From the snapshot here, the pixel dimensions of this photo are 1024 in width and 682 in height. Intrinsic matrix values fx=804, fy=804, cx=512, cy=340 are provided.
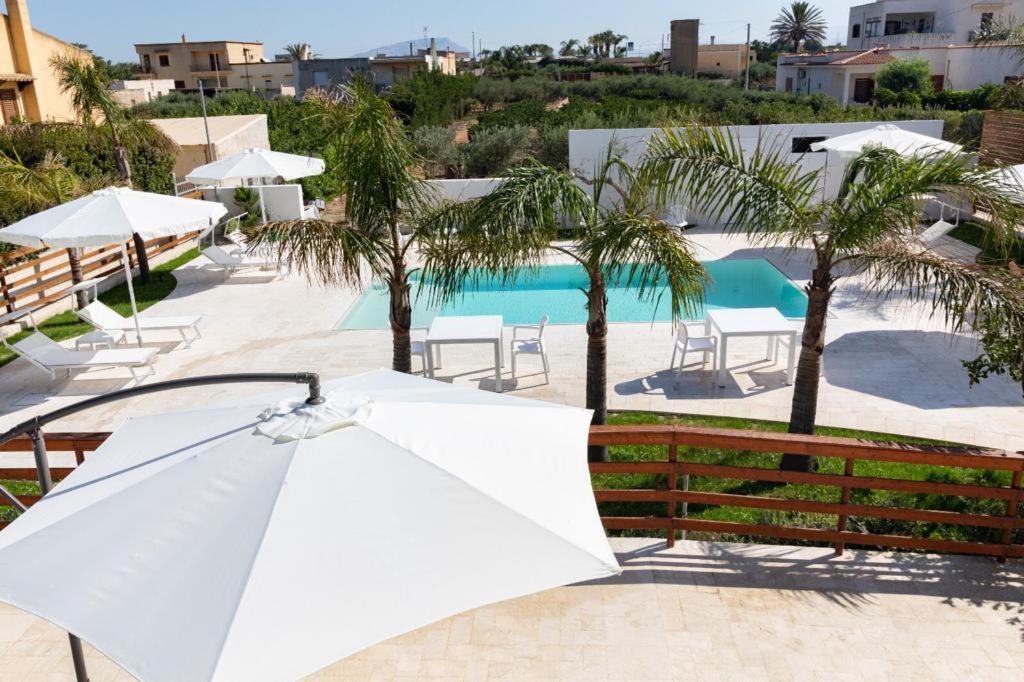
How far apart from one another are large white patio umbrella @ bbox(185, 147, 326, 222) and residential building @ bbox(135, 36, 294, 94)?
2684 inches

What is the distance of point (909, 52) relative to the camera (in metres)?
49.0

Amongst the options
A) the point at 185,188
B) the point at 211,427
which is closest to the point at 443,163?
the point at 185,188

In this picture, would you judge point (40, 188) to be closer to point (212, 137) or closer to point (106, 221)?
point (106, 221)

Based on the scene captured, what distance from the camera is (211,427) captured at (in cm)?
358

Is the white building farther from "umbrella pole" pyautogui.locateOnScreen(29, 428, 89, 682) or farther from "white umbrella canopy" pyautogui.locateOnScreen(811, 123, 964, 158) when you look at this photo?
"umbrella pole" pyautogui.locateOnScreen(29, 428, 89, 682)

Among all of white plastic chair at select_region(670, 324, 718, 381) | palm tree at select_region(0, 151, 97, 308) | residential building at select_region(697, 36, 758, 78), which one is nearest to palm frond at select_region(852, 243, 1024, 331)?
white plastic chair at select_region(670, 324, 718, 381)

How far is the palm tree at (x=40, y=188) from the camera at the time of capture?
506 inches

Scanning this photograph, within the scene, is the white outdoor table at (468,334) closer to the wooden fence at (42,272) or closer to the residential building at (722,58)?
the wooden fence at (42,272)

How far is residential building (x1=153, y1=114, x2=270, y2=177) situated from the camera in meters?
23.8

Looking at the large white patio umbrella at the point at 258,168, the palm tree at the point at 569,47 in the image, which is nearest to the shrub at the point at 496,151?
the large white patio umbrella at the point at 258,168

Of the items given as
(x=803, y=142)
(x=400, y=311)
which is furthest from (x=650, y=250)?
(x=803, y=142)

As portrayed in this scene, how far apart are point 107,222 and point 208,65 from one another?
267 feet

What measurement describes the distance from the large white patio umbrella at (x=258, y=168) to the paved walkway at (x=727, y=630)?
41.3 feet

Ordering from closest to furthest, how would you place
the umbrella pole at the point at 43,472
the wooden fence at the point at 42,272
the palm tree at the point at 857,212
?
the umbrella pole at the point at 43,472 < the palm tree at the point at 857,212 < the wooden fence at the point at 42,272
